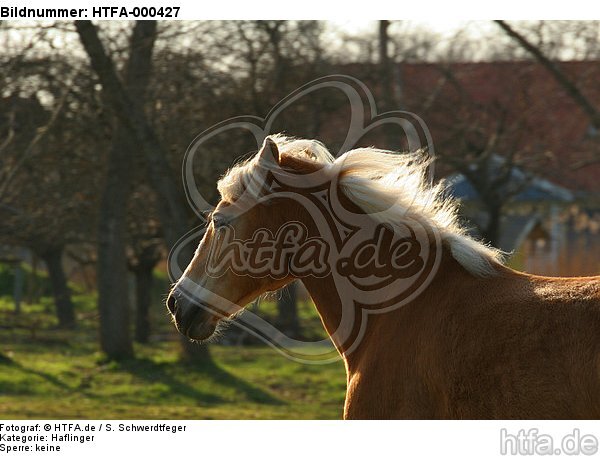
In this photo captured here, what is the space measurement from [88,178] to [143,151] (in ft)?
9.47

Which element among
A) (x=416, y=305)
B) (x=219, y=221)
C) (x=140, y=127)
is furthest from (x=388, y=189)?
(x=140, y=127)

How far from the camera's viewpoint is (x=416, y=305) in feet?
14.3

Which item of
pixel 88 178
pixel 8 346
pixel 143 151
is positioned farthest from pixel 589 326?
pixel 8 346

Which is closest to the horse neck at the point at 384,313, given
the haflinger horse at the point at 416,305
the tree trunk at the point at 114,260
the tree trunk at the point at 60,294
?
the haflinger horse at the point at 416,305

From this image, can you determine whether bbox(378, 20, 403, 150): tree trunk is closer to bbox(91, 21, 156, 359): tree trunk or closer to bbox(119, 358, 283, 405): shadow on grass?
bbox(91, 21, 156, 359): tree trunk

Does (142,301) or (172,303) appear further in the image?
(142,301)

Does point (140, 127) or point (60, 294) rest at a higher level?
point (140, 127)

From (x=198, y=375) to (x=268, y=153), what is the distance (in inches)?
339

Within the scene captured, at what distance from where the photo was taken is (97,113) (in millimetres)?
12656

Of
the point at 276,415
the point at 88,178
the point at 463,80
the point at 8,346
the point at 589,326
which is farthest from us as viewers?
the point at 463,80

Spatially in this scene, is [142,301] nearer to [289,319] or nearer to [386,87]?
[289,319]

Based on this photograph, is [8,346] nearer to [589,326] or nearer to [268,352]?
[268,352]

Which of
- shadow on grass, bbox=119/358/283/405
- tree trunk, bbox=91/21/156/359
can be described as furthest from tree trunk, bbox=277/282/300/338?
shadow on grass, bbox=119/358/283/405

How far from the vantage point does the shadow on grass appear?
11.6 meters
